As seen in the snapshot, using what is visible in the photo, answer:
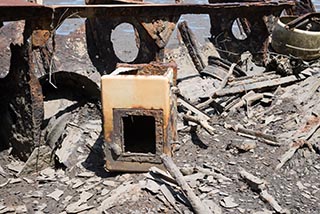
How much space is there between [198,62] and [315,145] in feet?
12.6

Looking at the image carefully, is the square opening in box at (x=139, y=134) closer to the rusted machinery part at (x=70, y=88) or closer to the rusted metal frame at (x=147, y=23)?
the rusted machinery part at (x=70, y=88)

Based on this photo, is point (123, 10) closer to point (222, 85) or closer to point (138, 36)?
point (222, 85)

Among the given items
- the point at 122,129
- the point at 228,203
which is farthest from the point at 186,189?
the point at 122,129

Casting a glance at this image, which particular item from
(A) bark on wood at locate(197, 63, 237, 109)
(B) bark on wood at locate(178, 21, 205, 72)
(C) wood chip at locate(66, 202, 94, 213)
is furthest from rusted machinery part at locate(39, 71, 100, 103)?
(B) bark on wood at locate(178, 21, 205, 72)

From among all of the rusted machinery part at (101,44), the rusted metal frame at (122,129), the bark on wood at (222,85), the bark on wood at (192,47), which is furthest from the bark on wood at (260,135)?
the rusted machinery part at (101,44)

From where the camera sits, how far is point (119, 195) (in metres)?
4.84

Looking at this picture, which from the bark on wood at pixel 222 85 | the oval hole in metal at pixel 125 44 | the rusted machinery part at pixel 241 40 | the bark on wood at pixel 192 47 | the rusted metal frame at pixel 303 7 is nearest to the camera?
the bark on wood at pixel 222 85

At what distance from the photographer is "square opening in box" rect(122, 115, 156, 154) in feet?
18.9

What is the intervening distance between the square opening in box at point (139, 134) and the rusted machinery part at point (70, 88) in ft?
2.54

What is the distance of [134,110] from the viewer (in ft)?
16.7

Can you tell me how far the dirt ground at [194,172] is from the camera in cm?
477

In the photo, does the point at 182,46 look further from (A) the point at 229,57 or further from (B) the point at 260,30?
(B) the point at 260,30

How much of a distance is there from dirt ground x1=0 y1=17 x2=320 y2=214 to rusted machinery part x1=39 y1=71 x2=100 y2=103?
0.09 metres

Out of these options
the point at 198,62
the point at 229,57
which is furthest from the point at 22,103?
the point at 229,57
